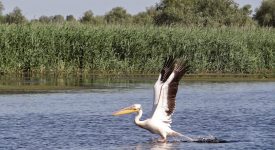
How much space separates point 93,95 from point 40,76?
525 centimetres

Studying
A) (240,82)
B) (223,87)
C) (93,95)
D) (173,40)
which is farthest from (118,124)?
(173,40)

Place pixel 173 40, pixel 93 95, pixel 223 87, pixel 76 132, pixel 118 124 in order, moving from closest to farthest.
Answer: pixel 76 132
pixel 118 124
pixel 93 95
pixel 223 87
pixel 173 40

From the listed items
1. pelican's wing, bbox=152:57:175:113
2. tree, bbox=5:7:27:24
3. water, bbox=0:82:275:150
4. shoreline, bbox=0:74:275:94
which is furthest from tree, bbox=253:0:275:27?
pelican's wing, bbox=152:57:175:113

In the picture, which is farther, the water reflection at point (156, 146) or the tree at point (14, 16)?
the tree at point (14, 16)

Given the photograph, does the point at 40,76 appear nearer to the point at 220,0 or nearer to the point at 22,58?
the point at 22,58

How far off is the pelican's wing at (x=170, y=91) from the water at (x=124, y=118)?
0.63 meters

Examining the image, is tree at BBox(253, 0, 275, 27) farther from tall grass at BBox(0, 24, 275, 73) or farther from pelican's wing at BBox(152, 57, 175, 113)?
pelican's wing at BBox(152, 57, 175, 113)

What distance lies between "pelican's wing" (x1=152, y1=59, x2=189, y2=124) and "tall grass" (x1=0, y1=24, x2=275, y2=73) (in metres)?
14.6

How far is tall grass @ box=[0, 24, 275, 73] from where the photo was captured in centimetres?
2880

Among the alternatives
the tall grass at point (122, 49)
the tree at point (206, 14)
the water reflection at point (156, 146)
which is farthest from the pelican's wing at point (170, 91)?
the tree at point (206, 14)

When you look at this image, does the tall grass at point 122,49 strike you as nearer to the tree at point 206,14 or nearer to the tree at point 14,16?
the tree at point 206,14

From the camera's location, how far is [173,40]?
3092 centimetres

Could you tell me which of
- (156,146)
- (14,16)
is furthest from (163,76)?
(14,16)

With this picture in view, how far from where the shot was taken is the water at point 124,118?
1424 cm
